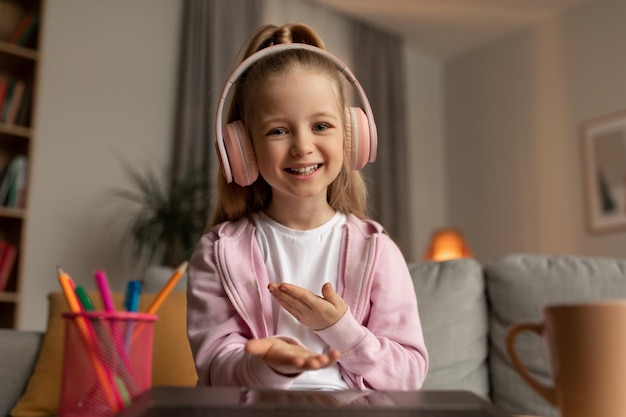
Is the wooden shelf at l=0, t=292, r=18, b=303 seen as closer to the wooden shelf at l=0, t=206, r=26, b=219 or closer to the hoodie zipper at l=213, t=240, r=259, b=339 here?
the wooden shelf at l=0, t=206, r=26, b=219

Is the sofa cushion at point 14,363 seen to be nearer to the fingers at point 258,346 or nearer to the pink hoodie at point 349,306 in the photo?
the pink hoodie at point 349,306

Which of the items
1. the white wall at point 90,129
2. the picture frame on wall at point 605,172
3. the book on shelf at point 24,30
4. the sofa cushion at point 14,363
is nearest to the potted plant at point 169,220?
the white wall at point 90,129

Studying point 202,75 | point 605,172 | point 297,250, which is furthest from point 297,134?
point 605,172

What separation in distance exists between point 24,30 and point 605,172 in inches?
121

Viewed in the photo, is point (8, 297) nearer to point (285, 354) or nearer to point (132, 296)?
point (132, 296)

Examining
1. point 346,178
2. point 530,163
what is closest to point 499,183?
point 530,163

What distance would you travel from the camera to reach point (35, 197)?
2.96 metres

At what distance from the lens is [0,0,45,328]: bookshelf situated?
108 inches

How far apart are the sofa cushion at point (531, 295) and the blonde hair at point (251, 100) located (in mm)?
764

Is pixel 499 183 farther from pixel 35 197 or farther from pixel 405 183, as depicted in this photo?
pixel 35 197

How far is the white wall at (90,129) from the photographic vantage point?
2.99m

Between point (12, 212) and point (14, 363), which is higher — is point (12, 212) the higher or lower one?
the higher one

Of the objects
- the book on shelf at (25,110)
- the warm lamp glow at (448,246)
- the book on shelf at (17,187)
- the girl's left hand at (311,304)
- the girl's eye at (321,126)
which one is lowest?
the girl's left hand at (311,304)

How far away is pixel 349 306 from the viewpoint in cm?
89
